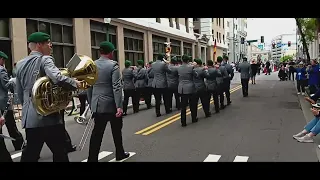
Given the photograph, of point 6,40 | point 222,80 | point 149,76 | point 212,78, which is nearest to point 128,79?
point 149,76

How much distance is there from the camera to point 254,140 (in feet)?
25.3

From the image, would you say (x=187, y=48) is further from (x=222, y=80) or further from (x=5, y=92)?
(x=5, y=92)

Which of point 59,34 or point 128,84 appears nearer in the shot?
point 128,84

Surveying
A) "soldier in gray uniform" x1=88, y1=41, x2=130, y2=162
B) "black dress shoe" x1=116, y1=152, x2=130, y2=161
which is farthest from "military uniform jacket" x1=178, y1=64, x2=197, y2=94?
"soldier in gray uniform" x1=88, y1=41, x2=130, y2=162

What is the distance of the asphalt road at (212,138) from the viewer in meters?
6.43

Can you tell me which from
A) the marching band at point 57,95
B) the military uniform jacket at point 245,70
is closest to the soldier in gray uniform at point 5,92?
the marching band at point 57,95

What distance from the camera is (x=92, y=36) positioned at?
22562mm

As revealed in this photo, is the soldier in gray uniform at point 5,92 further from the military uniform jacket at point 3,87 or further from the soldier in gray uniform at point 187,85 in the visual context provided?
the soldier in gray uniform at point 187,85

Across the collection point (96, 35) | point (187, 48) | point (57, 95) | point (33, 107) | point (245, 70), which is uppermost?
point (187, 48)

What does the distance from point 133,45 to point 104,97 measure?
74.7ft
